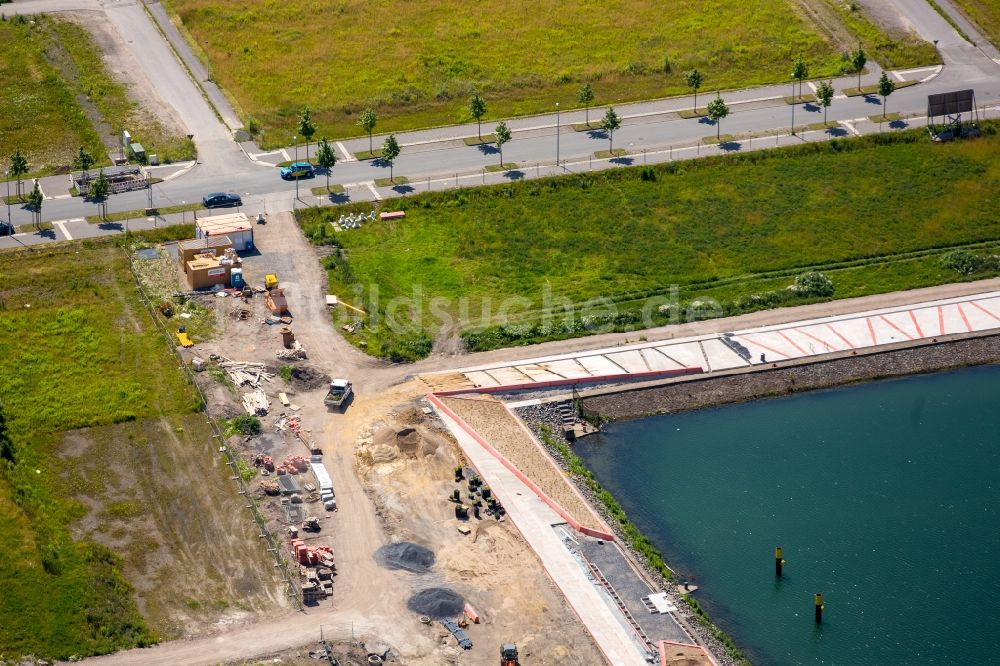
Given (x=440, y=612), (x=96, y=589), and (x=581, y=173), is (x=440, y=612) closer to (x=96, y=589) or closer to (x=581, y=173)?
(x=96, y=589)

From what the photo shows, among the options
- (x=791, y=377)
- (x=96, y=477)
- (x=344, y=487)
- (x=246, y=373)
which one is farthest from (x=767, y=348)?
(x=96, y=477)

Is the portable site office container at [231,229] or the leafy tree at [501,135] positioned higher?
the leafy tree at [501,135]

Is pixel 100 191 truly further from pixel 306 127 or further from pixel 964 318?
pixel 964 318

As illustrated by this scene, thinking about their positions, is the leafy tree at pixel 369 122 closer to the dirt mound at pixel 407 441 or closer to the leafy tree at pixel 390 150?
the leafy tree at pixel 390 150

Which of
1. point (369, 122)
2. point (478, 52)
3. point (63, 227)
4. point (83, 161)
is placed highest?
Answer: point (478, 52)

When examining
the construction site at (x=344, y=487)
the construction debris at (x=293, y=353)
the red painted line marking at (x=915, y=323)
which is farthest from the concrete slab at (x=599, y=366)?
the red painted line marking at (x=915, y=323)

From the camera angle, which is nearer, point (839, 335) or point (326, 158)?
point (839, 335)

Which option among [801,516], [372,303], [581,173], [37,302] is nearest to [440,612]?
[801,516]
